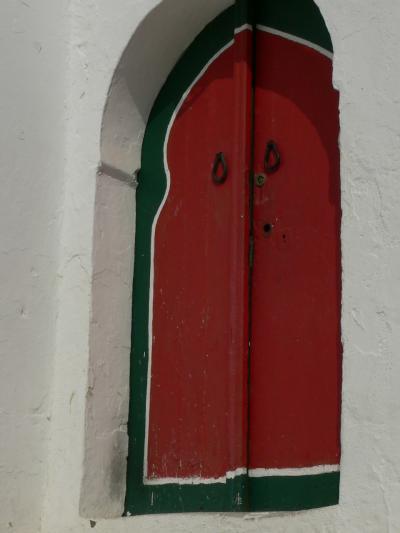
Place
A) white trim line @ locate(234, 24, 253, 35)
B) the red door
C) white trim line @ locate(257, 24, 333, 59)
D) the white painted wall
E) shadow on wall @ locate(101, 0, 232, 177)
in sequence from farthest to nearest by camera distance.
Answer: shadow on wall @ locate(101, 0, 232, 177), white trim line @ locate(234, 24, 253, 35), the white painted wall, white trim line @ locate(257, 24, 333, 59), the red door

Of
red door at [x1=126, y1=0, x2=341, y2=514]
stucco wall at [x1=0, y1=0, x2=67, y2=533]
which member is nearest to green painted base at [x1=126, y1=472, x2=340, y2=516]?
red door at [x1=126, y1=0, x2=341, y2=514]

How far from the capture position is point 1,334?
149 inches

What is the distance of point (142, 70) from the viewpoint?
4.11 m

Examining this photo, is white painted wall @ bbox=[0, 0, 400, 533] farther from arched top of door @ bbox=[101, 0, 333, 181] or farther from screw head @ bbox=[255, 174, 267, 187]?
screw head @ bbox=[255, 174, 267, 187]

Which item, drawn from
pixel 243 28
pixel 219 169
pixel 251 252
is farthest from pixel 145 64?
pixel 251 252

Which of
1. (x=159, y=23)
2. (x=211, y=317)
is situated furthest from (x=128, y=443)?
(x=159, y=23)

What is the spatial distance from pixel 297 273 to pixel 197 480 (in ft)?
2.80

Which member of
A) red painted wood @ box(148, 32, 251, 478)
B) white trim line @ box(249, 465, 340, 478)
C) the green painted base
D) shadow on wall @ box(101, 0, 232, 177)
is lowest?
the green painted base

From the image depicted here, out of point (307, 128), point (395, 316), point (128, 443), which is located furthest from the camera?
point (128, 443)

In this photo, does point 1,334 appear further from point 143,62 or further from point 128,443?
point 143,62

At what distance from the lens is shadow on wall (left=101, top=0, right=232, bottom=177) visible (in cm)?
400

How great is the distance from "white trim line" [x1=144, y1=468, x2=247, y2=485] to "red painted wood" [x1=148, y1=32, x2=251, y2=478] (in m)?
0.02

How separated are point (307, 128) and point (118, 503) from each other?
→ 1.58 meters

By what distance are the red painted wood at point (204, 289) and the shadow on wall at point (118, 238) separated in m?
0.13
